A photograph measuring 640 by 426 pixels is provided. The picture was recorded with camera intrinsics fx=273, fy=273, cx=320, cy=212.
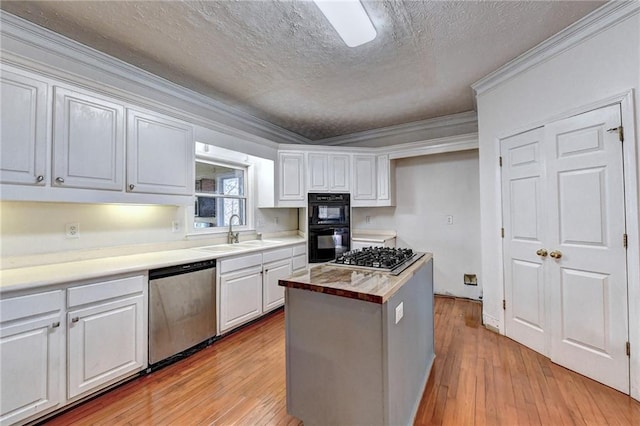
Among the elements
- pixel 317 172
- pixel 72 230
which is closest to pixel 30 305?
pixel 72 230

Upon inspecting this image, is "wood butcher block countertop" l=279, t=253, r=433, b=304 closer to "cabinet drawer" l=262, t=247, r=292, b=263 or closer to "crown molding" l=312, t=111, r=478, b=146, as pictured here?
"cabinet drawer" l=262, t=247, r=292, b=263

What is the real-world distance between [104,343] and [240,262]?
4.24ft

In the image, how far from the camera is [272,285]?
3.40 meters

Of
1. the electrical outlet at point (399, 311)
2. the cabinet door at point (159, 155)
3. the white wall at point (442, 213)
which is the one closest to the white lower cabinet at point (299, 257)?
the white wall at point (442, 213)

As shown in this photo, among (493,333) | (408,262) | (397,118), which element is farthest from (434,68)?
(493,333)

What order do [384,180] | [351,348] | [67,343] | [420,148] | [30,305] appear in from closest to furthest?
[351,348]
[30,305]
[67,343]
[420,148]
[384,180]

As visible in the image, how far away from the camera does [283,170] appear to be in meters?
4.03

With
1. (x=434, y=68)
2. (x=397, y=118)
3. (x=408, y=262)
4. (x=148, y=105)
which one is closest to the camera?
(x=408, y=262)

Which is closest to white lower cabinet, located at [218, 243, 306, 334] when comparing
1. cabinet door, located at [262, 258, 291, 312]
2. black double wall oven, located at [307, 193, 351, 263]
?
cabinet door, located at [262, 258, 291, 312]

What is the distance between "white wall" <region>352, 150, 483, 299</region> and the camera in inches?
155

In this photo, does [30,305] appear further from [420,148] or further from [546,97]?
[420,148]

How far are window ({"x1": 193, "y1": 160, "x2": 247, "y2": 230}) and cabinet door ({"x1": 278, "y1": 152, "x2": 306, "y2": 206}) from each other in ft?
1.77

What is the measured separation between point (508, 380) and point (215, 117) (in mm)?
→ 3934

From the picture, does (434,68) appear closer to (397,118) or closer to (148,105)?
(397,118)
